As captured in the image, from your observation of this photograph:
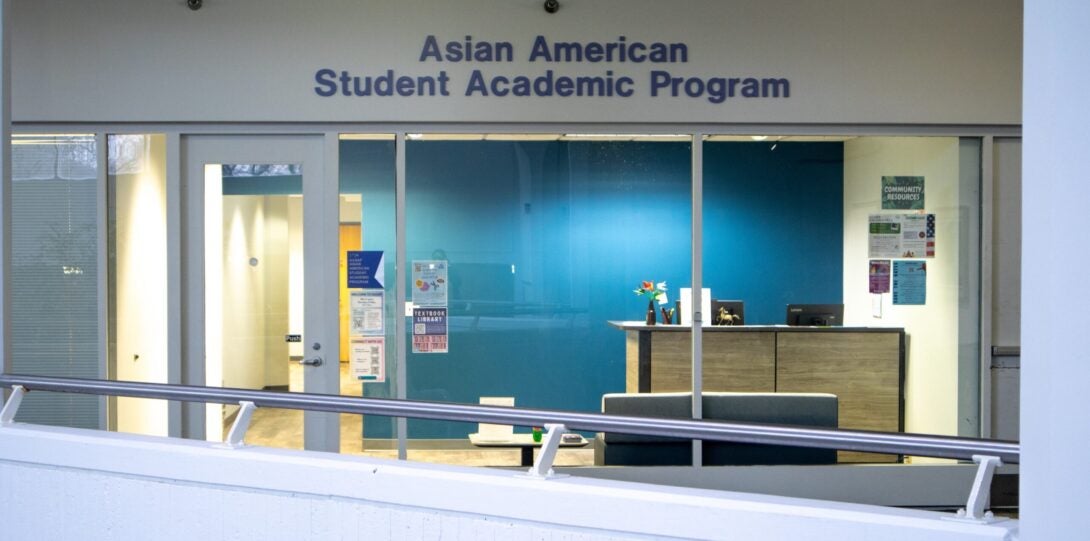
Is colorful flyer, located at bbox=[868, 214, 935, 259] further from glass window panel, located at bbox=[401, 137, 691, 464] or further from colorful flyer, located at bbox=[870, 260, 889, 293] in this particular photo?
glass window panel, located at bbox=[401, 137, 691, 464]

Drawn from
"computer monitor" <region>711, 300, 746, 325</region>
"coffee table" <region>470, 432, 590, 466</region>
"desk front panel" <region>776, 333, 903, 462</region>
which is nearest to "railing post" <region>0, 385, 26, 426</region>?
"coffee table" <region>470, 432, 590, 466</region>

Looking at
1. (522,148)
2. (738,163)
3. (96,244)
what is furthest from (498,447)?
(96,244)

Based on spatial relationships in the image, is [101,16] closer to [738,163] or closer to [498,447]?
[498,447]

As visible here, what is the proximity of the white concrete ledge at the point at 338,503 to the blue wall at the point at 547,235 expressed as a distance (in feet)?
9.19

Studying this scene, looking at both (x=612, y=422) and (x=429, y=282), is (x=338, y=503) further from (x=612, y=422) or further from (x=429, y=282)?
(x=429, y=282)

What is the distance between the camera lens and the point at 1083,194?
208 centimetres

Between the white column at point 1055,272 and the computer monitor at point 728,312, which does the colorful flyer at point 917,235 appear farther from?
the white column at point 1055,272

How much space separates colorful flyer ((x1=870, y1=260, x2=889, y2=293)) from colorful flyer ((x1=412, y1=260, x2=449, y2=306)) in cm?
274

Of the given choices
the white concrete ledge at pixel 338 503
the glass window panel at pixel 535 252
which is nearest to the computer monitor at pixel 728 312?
the glass window panel at pixel 535 252

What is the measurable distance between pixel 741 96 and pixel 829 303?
1589 mm

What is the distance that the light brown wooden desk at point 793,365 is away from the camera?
21.5ft

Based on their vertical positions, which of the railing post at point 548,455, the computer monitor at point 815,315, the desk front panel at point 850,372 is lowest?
the desk front panel at point 850,372

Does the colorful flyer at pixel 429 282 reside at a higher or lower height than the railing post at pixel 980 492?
higher

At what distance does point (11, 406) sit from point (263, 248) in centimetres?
245
